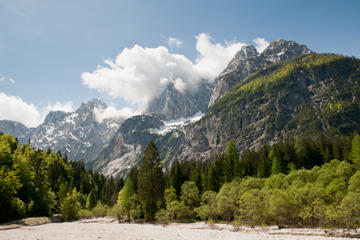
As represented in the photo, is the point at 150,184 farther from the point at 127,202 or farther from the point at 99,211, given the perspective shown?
the point at 99,211

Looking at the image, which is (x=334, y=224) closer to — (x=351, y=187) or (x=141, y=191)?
(x=351, y=187)

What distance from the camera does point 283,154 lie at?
95.1m

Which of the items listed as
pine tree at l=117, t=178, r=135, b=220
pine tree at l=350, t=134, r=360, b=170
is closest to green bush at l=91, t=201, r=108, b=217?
pine tree at l=117, t=178, r=135, b=220

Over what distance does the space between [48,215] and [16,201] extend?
21.0m

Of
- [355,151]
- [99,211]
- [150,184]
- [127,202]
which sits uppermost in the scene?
[355,151]

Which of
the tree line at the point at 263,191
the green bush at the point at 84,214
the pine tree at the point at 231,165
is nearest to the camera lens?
the tree line at the point at 263,191

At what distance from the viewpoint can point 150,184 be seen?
7419 centimetres

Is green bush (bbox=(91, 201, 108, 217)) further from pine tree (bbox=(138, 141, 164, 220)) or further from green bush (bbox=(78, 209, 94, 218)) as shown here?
pine tree (bbox=(138, 141, 164, 220))

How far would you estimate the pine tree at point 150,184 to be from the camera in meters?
72.9

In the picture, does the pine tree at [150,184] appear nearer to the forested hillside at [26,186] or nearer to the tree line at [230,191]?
the tree line at [230,191]

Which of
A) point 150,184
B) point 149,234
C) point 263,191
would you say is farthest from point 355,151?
point 149,234

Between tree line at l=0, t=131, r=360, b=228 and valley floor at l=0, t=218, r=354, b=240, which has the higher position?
tree line at l=0, t=131, r=360, b=228

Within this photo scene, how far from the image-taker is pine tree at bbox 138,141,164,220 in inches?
2869

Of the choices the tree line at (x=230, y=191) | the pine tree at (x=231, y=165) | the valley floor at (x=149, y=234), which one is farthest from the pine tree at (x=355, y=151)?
the valley floor at (x=149, y=234)
